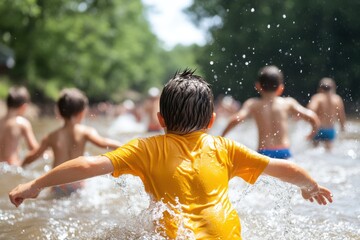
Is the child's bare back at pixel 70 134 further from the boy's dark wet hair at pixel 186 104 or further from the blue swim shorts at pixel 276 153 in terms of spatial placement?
the boy's dark wet hair at pixel 186 104

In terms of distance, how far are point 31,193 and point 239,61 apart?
38.9 m

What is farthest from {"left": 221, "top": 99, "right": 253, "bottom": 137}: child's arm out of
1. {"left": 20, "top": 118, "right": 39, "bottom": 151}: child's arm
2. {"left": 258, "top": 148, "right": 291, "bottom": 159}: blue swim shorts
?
{"left": 20, "top": 118, "right": 39, "bottom": 151}: child's arm

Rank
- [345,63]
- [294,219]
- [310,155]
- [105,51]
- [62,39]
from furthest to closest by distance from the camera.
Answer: [105,51] < [62,39] < [345,63] < [310,155] < [294,219]

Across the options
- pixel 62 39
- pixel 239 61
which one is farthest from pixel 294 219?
pixel 239 61

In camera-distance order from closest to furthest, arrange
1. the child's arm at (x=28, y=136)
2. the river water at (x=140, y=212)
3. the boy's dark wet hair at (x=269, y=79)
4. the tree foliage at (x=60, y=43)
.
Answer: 1. the river water at (x=140, y=212)
2. the boy's dark wet hair at (x=269, y=79)
3. the child's arm at (x=28, y=136)
4. the tree foliage at (x=60, y=43)

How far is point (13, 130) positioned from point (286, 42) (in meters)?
30.5

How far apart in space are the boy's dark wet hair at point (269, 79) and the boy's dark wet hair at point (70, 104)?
6.98 feet

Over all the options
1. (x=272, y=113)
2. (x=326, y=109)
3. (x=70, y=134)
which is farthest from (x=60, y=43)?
(x=70, y=134)

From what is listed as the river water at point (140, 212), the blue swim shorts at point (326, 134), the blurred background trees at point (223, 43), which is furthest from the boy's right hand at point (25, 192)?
the blurred background trees at point (223, 43)

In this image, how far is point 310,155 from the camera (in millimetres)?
10156

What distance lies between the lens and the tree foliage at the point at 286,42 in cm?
3008

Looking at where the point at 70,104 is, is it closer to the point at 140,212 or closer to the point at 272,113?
the point at 272,113

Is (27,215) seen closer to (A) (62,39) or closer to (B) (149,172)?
(B) (149,172)

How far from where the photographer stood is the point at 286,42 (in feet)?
119
